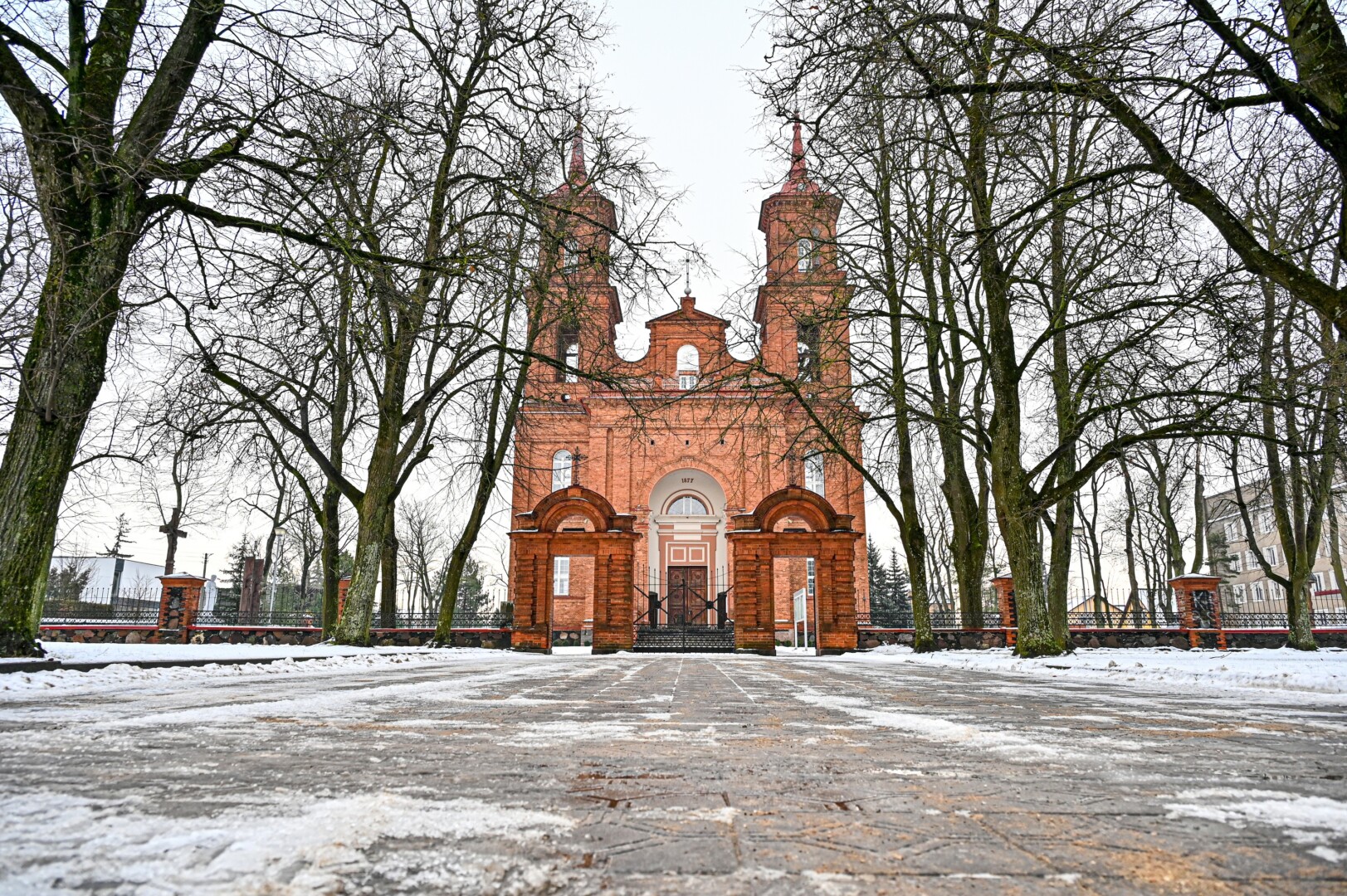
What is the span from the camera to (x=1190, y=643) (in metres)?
20.0

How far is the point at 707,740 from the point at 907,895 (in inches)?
47.4

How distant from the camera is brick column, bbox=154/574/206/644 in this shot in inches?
811

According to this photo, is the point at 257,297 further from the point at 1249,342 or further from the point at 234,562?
the point at 234,562

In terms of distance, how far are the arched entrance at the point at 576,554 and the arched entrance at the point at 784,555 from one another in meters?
2.94

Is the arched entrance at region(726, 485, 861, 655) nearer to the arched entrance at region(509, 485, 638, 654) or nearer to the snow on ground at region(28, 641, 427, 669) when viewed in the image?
the arched entrance at region(509, 485, 638, 654)

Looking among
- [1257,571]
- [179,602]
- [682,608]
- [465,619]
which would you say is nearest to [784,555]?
[682,608]

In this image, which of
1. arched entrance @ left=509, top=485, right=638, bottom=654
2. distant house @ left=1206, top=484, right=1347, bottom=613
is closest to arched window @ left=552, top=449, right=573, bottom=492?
arched entrance @ left=509, top=485, right=638, bottom=654

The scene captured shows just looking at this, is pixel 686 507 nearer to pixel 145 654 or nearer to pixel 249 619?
pixel 249 619

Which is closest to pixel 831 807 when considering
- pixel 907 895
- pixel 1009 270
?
pixel 907 895

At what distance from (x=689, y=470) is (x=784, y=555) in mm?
10704

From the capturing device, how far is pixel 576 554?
66.4ft

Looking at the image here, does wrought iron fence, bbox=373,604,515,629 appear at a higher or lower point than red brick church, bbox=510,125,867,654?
lower

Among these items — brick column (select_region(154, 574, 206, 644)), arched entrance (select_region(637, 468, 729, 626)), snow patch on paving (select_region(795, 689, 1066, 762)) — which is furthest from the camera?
arched entrance (select_region(637, 468, 729, 626))

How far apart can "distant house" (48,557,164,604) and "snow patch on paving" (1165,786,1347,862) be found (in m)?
32.4
